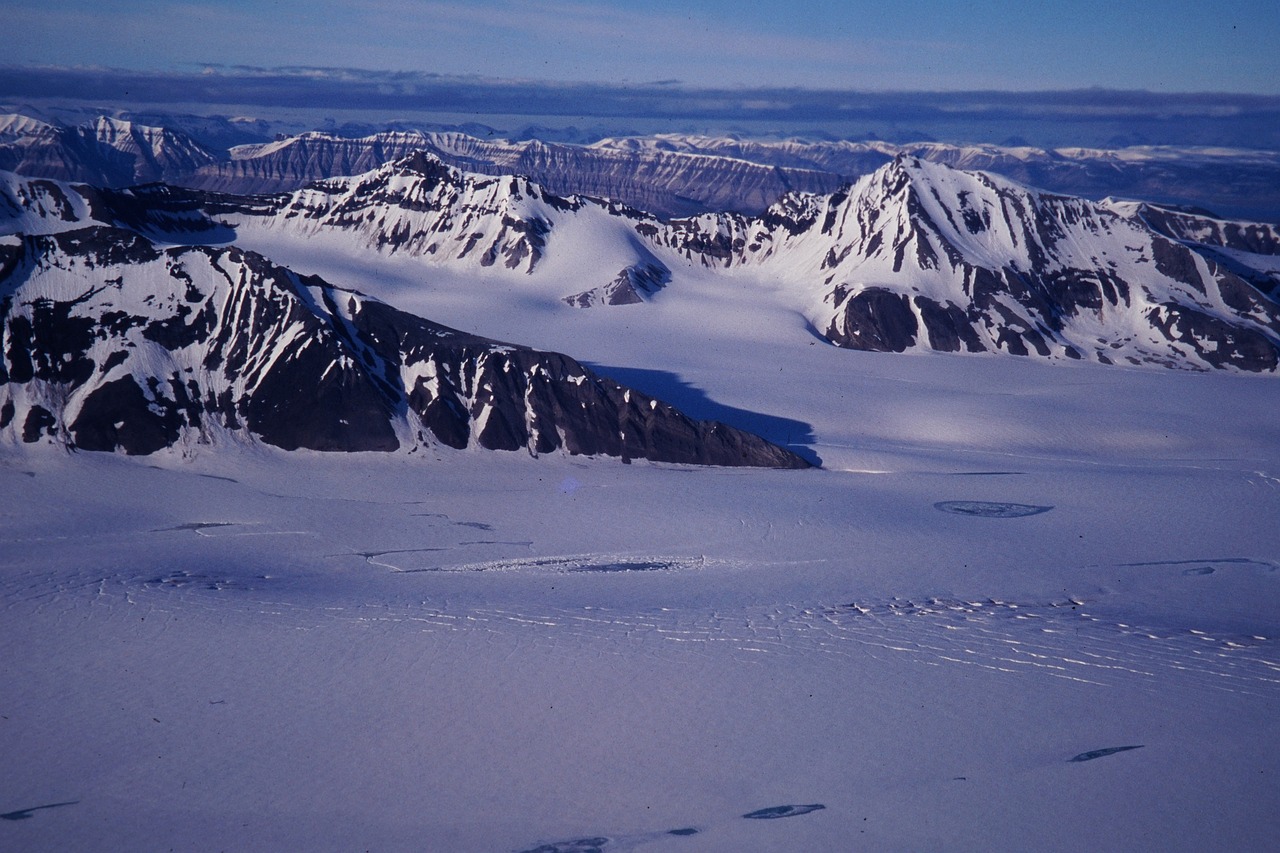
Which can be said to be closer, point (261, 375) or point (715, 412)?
point (261, 375)

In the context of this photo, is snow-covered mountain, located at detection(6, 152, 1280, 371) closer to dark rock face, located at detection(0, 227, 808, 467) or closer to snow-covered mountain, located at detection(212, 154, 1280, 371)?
snow-covered mountain, located at detection(212, 154, 1280, 371)

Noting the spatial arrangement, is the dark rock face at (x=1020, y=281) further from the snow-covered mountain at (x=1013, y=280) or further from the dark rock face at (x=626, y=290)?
the dark rock face at (x=626, y=290)

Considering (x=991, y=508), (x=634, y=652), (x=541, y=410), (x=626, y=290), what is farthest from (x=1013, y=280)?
(x=634, y=652)

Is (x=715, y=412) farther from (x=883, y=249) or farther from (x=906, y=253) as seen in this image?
(x=883, y=249)

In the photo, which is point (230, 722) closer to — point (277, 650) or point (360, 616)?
point (277, 650)

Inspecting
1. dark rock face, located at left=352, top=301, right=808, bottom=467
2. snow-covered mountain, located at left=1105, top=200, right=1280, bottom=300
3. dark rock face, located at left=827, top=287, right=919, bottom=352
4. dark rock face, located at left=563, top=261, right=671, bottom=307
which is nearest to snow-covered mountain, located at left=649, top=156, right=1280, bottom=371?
dark rock face, located at left=827, top=287, right=919, bottom=352
